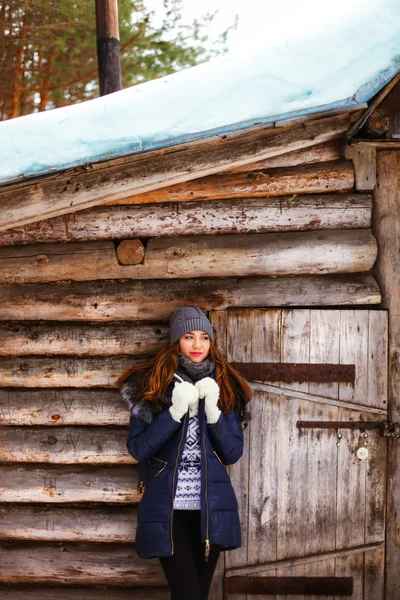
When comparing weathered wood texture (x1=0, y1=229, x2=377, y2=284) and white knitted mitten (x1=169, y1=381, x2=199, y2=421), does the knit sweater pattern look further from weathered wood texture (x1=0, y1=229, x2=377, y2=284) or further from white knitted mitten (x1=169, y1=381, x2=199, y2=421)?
weathered wood texture (x1=0, y1=229, x2=377, y2=284)

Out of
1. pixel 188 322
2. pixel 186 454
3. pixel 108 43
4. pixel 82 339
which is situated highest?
pixel 108 43

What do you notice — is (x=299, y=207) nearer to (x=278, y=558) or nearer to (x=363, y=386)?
(x=363, y=386)

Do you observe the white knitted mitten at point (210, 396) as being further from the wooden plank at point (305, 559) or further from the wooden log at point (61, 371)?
the wooden plank at point (305, 559)

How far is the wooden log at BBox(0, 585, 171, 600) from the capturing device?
4523mm

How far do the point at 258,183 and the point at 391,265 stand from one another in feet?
3.60

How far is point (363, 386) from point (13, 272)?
260 centimetres

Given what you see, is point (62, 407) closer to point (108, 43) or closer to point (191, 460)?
point (191, 460)

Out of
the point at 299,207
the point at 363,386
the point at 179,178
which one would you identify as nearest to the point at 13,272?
the point at 179,178

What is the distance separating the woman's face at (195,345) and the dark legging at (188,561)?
37.1 inches

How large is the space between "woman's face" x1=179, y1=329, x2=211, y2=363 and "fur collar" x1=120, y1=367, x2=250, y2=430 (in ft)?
0.43

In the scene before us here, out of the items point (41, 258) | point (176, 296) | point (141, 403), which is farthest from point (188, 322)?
point (41, 258)

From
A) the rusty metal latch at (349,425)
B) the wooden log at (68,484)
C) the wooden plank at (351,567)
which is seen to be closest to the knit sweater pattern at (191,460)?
the wooden log at (68,484)

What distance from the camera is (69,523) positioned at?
448 cm

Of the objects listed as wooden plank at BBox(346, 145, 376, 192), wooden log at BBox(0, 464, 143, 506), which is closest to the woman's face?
wooden log at BBox(0, 464, 143, 506)
